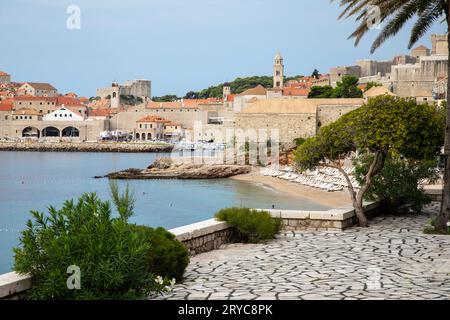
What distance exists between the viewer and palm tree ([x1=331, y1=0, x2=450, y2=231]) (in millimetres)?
9625

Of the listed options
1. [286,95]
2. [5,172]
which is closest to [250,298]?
[5,172]

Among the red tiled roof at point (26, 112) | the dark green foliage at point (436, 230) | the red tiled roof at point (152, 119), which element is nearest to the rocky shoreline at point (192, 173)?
the dark green foliage at point (436, 230)

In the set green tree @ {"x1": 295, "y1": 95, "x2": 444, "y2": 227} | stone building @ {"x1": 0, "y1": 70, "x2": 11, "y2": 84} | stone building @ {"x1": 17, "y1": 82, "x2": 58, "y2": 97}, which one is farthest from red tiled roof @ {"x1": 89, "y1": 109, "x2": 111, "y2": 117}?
green tree @ {"x1": 295, "y1": 95, "x2": 444, "y2": 227}

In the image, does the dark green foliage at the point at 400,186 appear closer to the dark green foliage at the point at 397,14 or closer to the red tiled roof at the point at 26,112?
the dark green foliage at the point at 397,14

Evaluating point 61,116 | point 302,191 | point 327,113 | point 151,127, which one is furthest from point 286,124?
point 61,116

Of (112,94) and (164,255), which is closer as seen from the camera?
(164,255)

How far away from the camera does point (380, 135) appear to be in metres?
10.2

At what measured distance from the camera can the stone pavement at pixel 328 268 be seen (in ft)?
19.1

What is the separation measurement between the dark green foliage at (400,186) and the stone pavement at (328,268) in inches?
80.2

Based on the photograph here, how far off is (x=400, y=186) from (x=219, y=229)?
4.58 m

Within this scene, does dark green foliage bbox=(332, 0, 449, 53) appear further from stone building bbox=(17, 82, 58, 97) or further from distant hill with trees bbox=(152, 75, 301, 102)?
stone building bbox=(17, 82, 58, 97)

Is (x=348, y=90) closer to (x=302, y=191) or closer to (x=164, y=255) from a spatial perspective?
(x=302, y=191)
